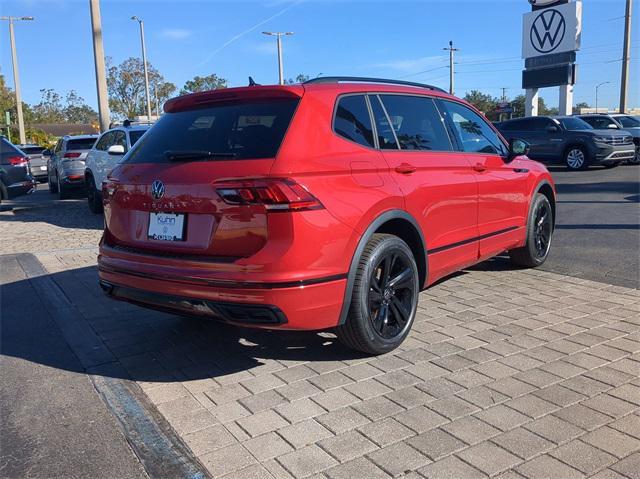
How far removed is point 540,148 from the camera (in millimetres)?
19047

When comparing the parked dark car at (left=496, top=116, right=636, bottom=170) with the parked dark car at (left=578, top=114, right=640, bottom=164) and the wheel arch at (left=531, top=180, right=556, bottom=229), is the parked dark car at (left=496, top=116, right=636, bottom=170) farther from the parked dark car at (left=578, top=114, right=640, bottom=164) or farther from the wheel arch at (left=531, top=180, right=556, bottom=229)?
the wheel arch at (left=531, top=180, right=556, bottom=229)

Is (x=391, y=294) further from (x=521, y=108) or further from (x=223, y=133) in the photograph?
(x=521, y=108)

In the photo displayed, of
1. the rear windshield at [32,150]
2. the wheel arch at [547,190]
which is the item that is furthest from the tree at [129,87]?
the wheel arch at [547,190]

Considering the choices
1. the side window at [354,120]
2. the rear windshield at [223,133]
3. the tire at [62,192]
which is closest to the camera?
the rear windshield at [223,133]

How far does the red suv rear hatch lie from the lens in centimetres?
335

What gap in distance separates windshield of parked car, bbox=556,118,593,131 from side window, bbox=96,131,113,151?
14.0m

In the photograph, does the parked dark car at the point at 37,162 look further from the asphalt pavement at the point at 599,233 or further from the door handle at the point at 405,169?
the door handle at the point at 405,169

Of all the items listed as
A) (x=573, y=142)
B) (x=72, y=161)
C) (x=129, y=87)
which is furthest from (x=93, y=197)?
(x=129, y=87)

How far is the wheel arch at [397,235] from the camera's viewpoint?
3625 mm

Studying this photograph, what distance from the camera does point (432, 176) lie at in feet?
14.7

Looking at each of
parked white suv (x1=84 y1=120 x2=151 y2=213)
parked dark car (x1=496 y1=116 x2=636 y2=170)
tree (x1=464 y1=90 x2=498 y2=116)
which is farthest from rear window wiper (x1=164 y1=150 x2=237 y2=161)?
tree (x1=464 y1=90 x2=498 y2=116)

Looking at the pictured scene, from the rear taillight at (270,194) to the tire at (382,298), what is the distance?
2.13 feet

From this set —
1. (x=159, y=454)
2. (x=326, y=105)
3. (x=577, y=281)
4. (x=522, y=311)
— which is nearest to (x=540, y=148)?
(x=577, y=281)

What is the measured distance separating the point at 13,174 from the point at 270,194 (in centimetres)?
1195
